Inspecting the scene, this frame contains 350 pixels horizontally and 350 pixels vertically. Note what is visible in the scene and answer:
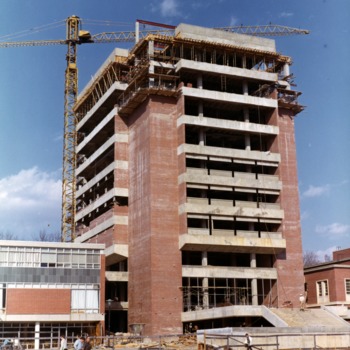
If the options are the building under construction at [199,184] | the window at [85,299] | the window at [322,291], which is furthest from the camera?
the window at [322,291]

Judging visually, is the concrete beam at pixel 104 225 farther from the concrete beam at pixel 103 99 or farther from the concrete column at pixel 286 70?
the concrete column at pixel 286 70

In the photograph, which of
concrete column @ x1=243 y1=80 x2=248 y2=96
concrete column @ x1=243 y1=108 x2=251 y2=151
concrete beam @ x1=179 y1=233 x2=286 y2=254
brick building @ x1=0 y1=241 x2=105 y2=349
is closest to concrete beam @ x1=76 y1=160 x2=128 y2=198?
brick building @ x1=0 y1=241 x2=105 y2=349

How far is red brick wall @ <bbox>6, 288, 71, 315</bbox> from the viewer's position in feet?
246

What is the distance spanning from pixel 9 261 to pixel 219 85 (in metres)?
40.1

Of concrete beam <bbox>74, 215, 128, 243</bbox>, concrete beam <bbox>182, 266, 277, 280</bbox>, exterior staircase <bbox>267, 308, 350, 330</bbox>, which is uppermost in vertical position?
concrete beam <bbox>74, 215, 128, 243</bbox>

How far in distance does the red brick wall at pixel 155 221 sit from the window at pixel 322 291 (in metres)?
20.3

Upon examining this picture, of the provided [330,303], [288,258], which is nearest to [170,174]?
[288,258]

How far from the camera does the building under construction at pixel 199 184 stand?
8119 centimetres

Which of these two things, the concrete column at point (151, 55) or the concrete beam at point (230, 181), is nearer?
the concrete beam at point (230, 181)

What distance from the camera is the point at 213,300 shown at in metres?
85.1

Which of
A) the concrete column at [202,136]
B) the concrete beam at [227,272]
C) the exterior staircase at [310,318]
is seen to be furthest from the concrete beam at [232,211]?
the exterior staircase at [310,318]

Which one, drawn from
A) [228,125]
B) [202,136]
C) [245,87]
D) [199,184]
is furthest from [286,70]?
[199,184]

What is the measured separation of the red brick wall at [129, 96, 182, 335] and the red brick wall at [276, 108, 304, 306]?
48.7 feet

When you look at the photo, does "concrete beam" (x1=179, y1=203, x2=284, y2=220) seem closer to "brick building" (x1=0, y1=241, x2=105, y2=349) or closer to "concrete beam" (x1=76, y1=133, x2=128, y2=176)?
"brick building" (x1=0, y1=241, x2=105, y2=349)
